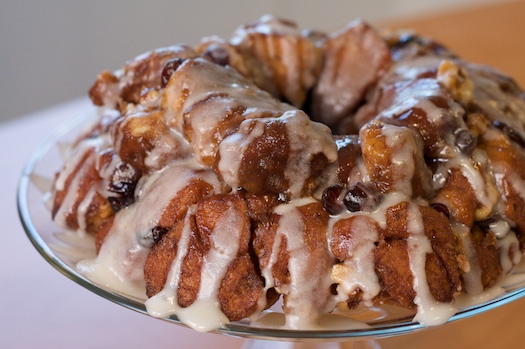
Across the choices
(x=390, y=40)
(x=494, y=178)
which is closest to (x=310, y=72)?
(x=390, y=40)

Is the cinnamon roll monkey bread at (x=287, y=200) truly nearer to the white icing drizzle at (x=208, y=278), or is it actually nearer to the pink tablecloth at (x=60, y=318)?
the white icing drizzle at (x=208, y=278)

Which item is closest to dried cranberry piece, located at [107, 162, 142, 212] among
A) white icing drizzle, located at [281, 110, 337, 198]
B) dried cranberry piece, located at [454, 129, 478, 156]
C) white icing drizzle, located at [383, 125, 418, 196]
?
white icing drizzle, located at [281, 110, 337, 198]

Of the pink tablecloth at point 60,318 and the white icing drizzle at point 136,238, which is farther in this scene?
the pink tablecloth at point 60,318

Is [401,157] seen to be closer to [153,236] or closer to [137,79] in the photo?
[153,236]

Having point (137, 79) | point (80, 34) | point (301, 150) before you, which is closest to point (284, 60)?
point (137, 79)

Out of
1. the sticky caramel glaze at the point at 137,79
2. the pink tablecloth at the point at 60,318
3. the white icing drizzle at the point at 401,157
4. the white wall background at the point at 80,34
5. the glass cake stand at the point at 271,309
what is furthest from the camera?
the white wall background at the point at 80,34

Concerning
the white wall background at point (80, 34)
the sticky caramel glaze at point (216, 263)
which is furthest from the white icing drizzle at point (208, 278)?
the white wall background at point (80, 34)
